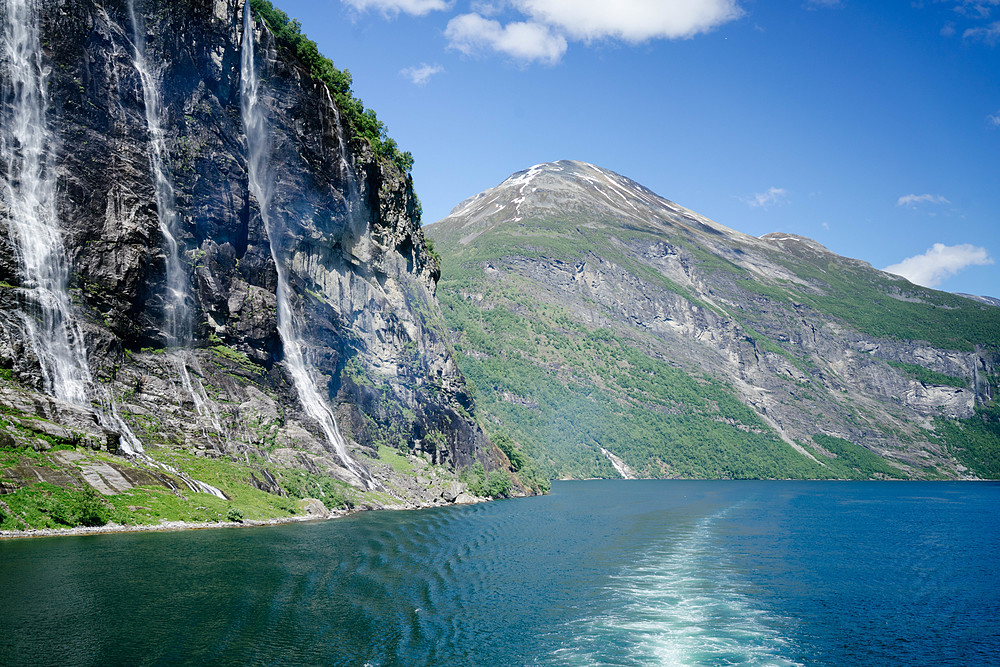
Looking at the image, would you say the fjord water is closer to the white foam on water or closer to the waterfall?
the white foam on water

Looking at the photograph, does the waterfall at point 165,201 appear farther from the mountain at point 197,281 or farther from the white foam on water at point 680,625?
the white foam on water at point 680,625

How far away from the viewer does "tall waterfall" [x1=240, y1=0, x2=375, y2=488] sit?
63.2 metres

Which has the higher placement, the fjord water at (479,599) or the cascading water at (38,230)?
the cascading water at (38,230)

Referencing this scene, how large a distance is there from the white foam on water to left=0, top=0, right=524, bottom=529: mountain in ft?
90.8

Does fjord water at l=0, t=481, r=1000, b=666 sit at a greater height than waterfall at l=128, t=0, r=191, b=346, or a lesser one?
lesser

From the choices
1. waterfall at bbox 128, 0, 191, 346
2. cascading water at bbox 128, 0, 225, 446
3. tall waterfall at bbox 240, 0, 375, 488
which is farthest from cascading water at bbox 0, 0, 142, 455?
tall waterfall at bbox 240, 0, 375, 488

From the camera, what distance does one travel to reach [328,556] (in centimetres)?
Result: 3562

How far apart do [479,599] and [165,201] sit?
147 ft

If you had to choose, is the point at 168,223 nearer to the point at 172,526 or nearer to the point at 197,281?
the point at 197,281

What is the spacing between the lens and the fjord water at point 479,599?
70.8 feet

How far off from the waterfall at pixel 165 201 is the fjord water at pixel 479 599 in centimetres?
2070

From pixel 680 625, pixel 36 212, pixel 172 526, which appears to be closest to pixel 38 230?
pixel 36 212

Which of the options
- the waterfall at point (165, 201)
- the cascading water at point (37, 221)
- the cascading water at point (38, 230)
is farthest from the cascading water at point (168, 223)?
the cascading water at point (37, 221)

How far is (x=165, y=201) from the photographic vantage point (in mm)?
54688
